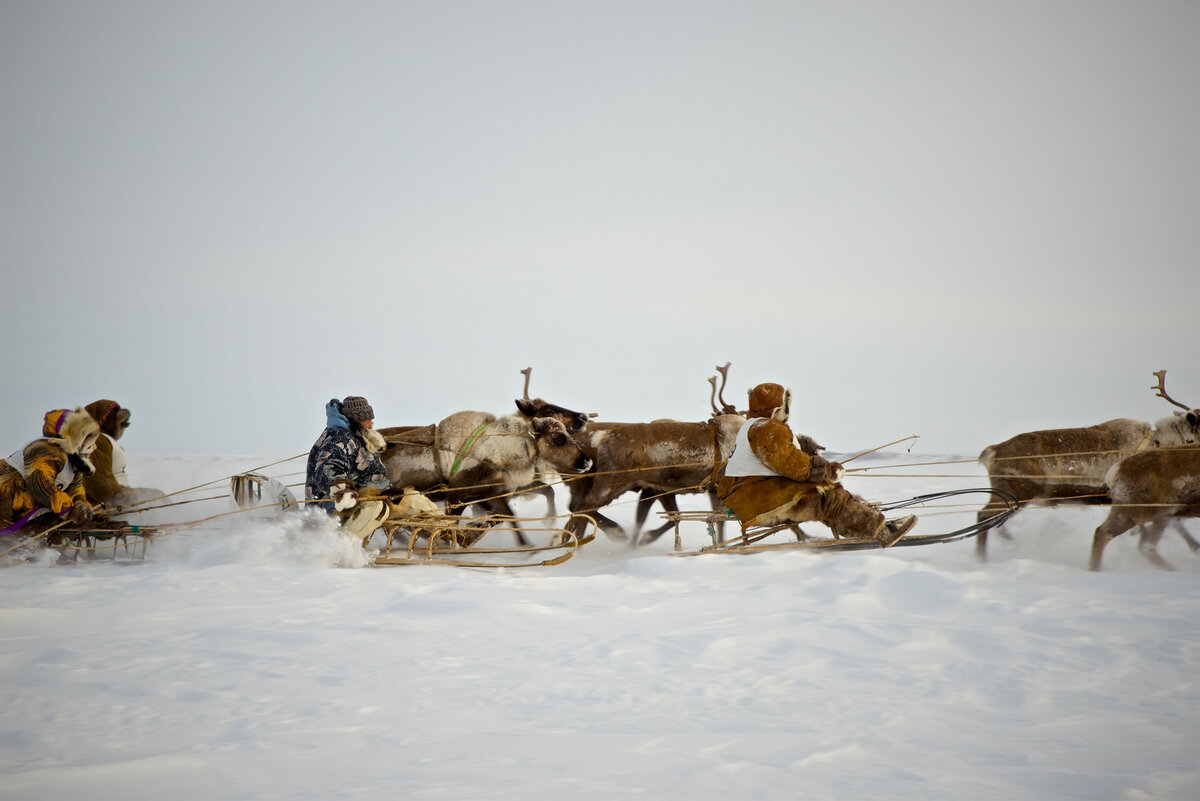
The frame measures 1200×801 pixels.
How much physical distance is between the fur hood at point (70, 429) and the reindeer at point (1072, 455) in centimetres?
731

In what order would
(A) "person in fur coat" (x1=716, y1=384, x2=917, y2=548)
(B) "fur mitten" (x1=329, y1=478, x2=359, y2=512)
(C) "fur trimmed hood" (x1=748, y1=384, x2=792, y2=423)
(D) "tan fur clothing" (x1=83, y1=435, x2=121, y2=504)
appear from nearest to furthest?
(A) "person in fur coat" (x1=716, y1=384, x2=917, y2=548), (B) "fur mitten" (x1=329, y1=478, x2=359, y2=512), (C) "fur trimmed hood" (x1=748, y1=384, x2=792, y2=423), (D) "tan fur clothing" (x1=83, y1=435, x2=121, y2=504)

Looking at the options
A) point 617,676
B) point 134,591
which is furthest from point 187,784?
point 134,591

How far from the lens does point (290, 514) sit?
245 inches

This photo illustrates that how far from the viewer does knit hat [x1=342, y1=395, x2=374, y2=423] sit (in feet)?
21.6

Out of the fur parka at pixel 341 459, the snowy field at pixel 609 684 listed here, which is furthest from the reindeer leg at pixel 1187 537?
the fur parka at pixel 341 459

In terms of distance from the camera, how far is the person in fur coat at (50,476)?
250 inches

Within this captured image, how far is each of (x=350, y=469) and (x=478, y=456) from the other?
3.80ft

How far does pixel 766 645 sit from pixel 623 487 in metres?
3.41

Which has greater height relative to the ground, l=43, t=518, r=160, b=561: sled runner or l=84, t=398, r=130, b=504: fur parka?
l=84, t=398, r=130, b=504: fur parka

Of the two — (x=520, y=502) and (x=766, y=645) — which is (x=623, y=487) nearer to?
(x=520, y=502)

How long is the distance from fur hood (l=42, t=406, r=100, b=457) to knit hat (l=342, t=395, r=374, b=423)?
7.01 ft

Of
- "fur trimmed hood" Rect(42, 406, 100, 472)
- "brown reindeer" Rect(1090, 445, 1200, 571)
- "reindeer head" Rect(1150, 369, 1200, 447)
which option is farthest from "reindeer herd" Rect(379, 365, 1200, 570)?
"fur trimmed hood" Rect(42, 406, 100, 472)

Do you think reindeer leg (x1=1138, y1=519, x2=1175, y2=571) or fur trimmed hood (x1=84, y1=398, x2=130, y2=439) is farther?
fur trimmed hood (x1=84, y1=398, x2=130, y2=439)

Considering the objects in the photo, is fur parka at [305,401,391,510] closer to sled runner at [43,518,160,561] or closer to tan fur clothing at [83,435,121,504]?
sled runner at [43,518,160,561]
